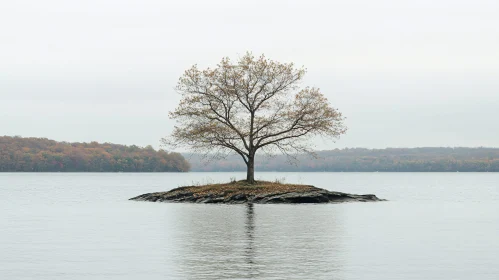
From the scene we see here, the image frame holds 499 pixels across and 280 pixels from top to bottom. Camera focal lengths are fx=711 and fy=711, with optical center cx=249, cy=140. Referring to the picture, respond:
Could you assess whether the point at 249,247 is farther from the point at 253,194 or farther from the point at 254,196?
the point at 253,194

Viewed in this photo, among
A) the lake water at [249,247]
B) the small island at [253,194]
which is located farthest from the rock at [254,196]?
the lake water at [249,247]

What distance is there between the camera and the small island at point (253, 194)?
62688mm

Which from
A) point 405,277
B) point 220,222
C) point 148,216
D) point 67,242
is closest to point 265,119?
point 148,216

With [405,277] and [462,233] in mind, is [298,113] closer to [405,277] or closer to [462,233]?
[462,233]

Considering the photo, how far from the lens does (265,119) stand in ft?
224

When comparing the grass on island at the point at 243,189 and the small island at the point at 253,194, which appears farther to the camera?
the grass on island at the point at 243,189

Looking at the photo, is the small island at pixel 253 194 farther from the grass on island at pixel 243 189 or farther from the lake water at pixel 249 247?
the lake water at pixel 249 247

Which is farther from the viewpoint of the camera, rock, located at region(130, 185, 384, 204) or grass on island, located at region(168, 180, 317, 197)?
grass on island, located at region(168, 180, 317, 197)

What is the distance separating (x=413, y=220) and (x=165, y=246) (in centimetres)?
2197

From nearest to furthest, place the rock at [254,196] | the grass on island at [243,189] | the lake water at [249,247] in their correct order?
the lake water at [249,247]
the rock at [254,196]
the grass on island at [243,189]

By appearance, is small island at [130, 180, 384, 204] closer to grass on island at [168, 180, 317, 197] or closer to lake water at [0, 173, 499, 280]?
grass on island at [168, 180, 317, 197]

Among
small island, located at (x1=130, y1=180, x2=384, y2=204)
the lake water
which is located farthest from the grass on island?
the lake water

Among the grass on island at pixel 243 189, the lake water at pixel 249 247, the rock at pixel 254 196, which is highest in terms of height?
the grass on island at pixel 243 189

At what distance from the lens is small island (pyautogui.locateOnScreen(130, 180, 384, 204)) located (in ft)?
206
